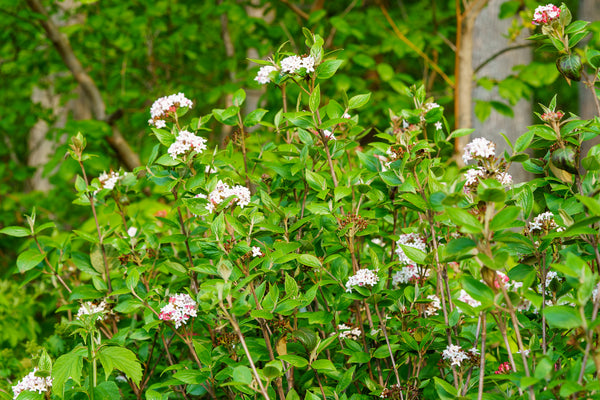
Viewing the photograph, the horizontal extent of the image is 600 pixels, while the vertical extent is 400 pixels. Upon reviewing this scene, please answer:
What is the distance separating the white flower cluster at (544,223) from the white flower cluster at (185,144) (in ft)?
3.17

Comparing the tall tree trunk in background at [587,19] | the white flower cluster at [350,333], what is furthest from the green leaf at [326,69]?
the tall tree trunk in background at [587,19]

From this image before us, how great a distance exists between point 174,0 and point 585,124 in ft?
20.1

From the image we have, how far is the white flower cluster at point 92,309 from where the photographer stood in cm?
155

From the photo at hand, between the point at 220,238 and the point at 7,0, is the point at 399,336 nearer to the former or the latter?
the point at 220,238

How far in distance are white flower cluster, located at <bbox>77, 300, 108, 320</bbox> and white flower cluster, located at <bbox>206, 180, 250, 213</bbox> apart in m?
0.48

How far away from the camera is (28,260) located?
1.78 m

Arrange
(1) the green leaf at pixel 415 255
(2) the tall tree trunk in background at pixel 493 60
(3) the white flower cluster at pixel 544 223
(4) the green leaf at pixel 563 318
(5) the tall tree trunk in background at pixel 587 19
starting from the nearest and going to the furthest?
(4) the green leaf at pixel 563 318 → (1) the green leaf at pixel 415 255 → (3) the white flower cluster at pixel 544 223 → (2) the tall tree trunk in background at pixel 493 60 → (5) the tall tree trunk in background at pixel 587 19

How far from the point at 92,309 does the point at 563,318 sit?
1.37 m

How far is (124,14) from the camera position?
540 cm

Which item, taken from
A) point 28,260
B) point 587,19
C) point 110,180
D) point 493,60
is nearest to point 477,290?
point 110,180

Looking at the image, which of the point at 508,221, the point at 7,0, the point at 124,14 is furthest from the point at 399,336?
the point at 124,14

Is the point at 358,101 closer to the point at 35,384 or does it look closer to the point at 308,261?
the point at 308,261

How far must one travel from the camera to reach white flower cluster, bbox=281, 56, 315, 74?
146cm

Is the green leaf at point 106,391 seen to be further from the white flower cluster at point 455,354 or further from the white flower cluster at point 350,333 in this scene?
the white flower cluster at point 455,354
